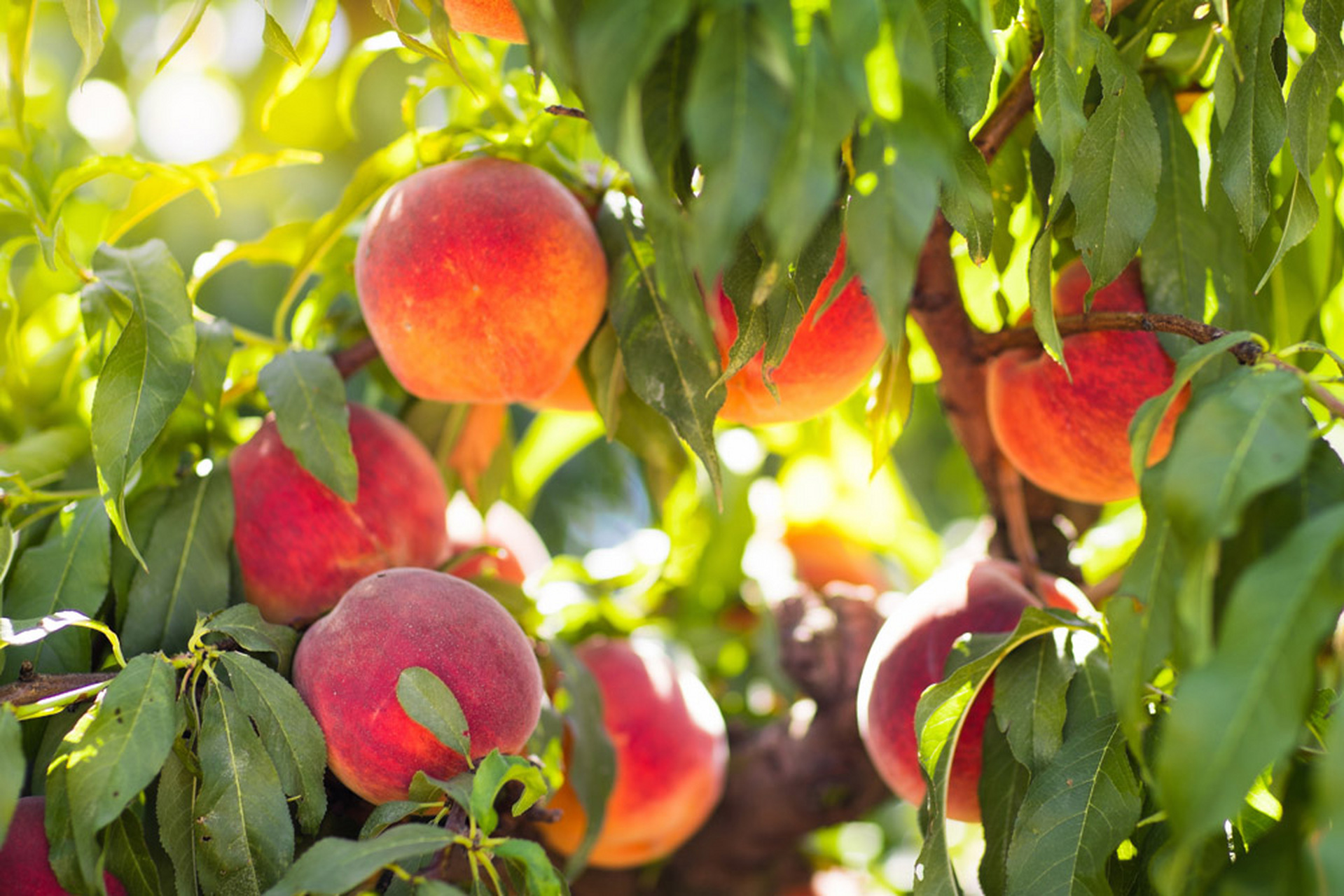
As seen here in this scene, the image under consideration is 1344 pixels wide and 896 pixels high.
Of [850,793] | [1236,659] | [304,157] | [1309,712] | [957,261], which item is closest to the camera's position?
[1236,659]

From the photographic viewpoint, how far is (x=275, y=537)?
0.87 metres

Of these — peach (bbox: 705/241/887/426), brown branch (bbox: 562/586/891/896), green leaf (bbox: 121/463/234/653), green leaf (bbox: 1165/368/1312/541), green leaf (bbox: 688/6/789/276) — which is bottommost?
brown branch (bbox: 562/586/891/896)

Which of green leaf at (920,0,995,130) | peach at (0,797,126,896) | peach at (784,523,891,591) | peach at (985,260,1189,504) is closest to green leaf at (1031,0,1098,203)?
green leaf at (920,0,995,130)

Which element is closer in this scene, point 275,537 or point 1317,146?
point 1317,146

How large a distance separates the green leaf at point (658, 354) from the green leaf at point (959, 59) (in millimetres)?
229

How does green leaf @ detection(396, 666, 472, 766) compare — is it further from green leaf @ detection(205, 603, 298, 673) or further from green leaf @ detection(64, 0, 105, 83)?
green leaf @ detection(64, 0, 105, 83)

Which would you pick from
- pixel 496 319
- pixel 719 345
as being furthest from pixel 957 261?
pixel 496 319

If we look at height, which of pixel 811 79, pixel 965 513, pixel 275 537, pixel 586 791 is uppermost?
pixel 811 79

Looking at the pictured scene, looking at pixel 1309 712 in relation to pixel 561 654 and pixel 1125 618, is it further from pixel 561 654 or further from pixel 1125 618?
pixel 561 654

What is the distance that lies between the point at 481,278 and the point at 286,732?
34cm

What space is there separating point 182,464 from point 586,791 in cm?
44

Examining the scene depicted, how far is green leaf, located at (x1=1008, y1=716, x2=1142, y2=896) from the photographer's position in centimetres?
63

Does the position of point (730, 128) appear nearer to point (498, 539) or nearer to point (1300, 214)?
point (1300, 214)

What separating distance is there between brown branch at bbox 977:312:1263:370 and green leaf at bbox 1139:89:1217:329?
0.12 feet
